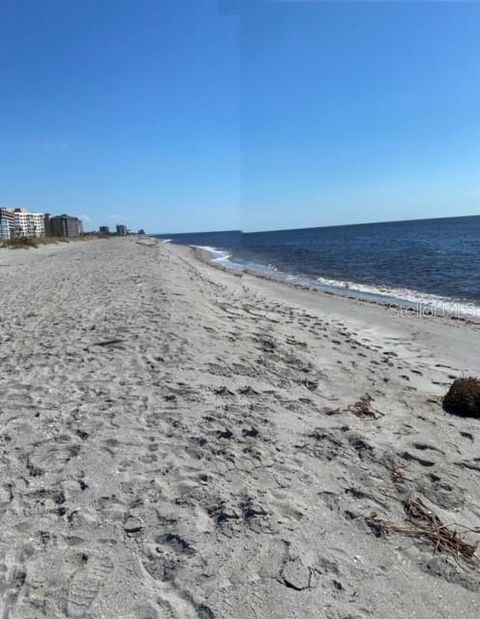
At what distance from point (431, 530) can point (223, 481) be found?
63.6 inches

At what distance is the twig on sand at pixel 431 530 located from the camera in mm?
3221

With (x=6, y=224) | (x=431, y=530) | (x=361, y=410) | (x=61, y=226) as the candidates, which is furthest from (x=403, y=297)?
(x=61, y=226)

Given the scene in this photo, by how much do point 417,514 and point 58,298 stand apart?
11388 mm

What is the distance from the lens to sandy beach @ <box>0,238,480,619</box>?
270 cm

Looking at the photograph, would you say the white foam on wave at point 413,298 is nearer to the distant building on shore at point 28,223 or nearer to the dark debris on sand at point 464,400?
the dark debris on sand at point 464,400

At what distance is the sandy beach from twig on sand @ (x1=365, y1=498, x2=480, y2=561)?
27 mm

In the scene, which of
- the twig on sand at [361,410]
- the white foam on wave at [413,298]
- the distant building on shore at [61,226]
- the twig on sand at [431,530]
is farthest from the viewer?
the distant building on shore at [61,226]

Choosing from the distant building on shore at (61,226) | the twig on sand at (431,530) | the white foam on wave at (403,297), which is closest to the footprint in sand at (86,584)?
the twig on sand at (431,530)

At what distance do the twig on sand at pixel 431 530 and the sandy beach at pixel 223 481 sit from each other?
0.03 metres

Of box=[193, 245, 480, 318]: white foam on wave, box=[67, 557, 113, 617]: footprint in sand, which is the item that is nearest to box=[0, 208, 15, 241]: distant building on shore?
box=[193, 245, 480, 318]: white foam on wave

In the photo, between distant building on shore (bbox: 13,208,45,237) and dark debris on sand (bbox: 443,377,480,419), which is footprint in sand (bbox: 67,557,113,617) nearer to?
dark debris on sand (bbox: 443,377,480,419)

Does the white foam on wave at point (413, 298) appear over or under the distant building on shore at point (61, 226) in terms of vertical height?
under

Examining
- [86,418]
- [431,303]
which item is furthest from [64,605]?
[431,303]

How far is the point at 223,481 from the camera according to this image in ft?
12.3
